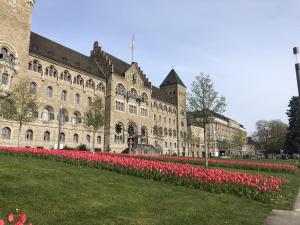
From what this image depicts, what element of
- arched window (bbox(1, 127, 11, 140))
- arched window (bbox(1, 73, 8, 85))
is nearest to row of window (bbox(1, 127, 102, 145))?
arched window (bbox(1, 127, 11, 140))

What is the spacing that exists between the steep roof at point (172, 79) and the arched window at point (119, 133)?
101 ft

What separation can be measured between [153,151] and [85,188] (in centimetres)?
4242

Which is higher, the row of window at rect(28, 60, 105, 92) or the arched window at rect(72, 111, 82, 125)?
the row of window at rect(28, 60, 105, 92)

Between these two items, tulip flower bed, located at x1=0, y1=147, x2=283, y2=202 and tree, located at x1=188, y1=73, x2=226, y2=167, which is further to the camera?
tree, located at x1=188, y1=73, x2=226, y2=167

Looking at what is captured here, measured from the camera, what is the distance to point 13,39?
120 ft

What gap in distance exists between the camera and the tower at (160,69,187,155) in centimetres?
7566

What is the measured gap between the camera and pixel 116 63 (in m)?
58.8

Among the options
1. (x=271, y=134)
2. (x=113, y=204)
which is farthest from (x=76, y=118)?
(x=271, y=134)

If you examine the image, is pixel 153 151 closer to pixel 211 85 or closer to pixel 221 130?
pixel 211 85

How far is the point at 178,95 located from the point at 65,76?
39.9 meters

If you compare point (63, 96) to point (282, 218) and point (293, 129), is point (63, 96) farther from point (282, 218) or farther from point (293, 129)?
point (293, 129)

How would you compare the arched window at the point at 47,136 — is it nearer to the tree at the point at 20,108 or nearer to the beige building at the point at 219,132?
the tree at the point at 20,108

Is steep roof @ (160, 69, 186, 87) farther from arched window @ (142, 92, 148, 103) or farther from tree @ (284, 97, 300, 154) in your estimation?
tree @ (284, 97, 300, 154)

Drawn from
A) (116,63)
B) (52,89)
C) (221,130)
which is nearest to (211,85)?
(52,89)
